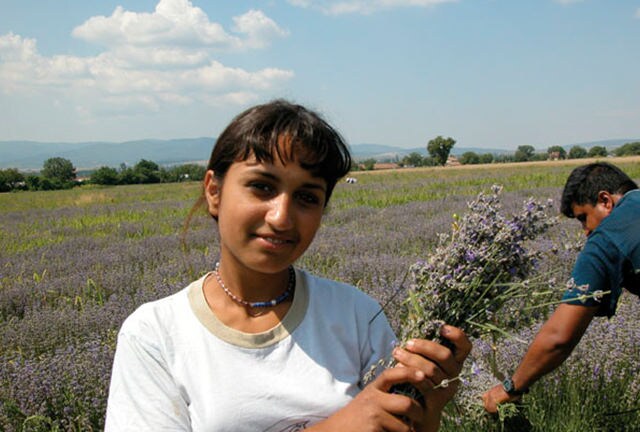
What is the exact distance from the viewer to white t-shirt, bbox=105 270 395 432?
1136 mm

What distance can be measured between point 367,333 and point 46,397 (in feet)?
7.98

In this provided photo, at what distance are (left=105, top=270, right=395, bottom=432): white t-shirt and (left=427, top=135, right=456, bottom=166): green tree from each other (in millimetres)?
105677

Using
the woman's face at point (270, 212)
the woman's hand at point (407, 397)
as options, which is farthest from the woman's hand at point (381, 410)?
the woman's face at point (270, 212)

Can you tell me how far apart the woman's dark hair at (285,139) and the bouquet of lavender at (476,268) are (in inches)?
13.4

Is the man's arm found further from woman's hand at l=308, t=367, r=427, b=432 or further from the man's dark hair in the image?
woman's hand at l=308, t=367, r=427, b=432

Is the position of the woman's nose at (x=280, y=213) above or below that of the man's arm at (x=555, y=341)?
above

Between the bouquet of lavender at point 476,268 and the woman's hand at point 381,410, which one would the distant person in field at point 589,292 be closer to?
the bouquet of lavender at point 476,268

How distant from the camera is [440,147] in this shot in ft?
347

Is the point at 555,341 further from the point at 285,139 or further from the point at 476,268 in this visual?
the point at 285,139

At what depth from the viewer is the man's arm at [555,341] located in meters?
2.24

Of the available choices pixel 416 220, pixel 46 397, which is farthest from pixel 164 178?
pixel 46 397

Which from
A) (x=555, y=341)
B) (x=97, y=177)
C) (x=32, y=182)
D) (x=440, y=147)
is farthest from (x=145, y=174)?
(x=440, y=147)

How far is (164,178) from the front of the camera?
180 ft

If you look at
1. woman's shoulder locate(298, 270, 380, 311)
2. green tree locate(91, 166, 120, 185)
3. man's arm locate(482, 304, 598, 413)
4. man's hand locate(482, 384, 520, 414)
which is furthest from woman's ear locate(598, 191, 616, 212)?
green tree locate(91, 166, 120, 185)
